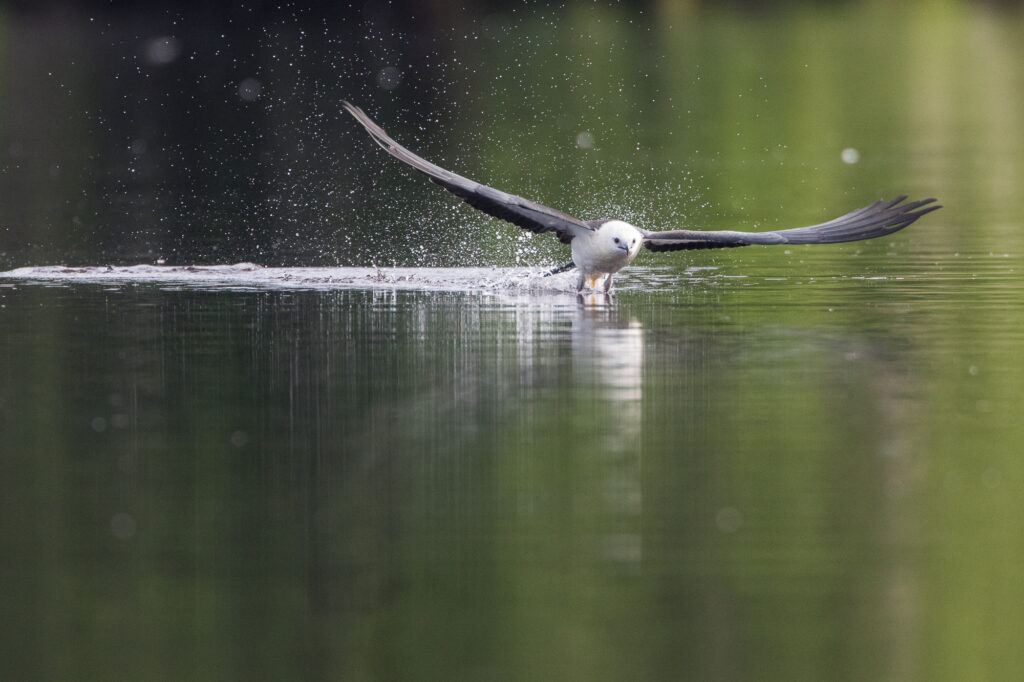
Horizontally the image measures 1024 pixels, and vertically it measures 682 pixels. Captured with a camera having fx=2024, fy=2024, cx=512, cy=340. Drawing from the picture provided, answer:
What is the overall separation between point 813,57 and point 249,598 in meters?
53.1

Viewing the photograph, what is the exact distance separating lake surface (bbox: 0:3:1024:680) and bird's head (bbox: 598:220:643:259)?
0.51 m

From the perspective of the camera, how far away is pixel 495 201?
17047 millimetres

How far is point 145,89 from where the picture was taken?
46.3m

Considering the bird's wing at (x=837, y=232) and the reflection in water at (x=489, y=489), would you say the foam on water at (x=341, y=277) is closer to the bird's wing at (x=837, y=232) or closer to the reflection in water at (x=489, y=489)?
the bird's wing at (x=837, y=232)

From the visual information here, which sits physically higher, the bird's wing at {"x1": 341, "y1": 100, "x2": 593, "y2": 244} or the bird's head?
the bird's wing at {"x1": 341, "y1": 100, "x2": 593, "y2": 244}

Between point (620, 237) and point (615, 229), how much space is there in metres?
0.11

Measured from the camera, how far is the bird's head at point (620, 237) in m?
17.0

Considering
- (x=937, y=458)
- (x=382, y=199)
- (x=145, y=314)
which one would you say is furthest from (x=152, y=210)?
(x=937, y=458)

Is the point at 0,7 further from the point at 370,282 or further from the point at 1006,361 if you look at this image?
the point at 1006,361

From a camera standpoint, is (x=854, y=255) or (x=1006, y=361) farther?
(x=854, y=255)

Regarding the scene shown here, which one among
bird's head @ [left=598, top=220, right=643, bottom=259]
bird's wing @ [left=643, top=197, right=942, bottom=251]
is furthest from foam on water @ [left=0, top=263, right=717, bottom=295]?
bird's wing @ [left=643, top=197, right=942, bottom=251]

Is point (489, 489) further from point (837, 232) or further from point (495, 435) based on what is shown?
point (837, 232)

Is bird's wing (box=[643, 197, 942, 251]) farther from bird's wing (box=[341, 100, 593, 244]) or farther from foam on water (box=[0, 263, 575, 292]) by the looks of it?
foam on water (box=[0, 263, 575, 292])

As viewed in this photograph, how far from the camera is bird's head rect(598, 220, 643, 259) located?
16953 mm
